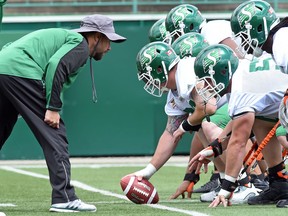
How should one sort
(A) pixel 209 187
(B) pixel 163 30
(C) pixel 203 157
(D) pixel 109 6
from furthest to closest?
(D) pixel 109 6, (B) pixel 163 30, (A) pixel 209 187, (C) pixel 203 157

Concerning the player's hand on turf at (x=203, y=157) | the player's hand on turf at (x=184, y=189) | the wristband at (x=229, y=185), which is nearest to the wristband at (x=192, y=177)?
the player's hand on turf at (x=184, y=189)

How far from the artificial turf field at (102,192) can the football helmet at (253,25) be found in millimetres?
1325

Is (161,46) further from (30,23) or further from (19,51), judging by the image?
(30,23)

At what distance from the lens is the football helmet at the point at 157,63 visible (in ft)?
28.2

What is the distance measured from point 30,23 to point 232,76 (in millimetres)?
9197

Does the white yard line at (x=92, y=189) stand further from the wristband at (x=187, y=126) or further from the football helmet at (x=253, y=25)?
the football helmet at (x=253, y=25)

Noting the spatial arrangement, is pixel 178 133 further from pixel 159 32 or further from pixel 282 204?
pixel 159 32

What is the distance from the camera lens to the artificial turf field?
760 cm

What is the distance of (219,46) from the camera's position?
8180mm

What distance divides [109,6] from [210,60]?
9799 mm

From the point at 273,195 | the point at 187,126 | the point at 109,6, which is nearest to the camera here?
the point at 273,195

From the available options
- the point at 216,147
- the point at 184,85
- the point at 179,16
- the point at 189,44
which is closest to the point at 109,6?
the point at 179,16

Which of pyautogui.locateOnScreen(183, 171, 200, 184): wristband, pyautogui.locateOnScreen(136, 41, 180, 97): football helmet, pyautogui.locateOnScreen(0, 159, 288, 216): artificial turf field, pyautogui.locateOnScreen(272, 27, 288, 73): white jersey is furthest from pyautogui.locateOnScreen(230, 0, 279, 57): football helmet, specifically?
pyautogui.locateOnScreen(183, 171, 200, 184): wristband

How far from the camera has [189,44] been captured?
920 cm
